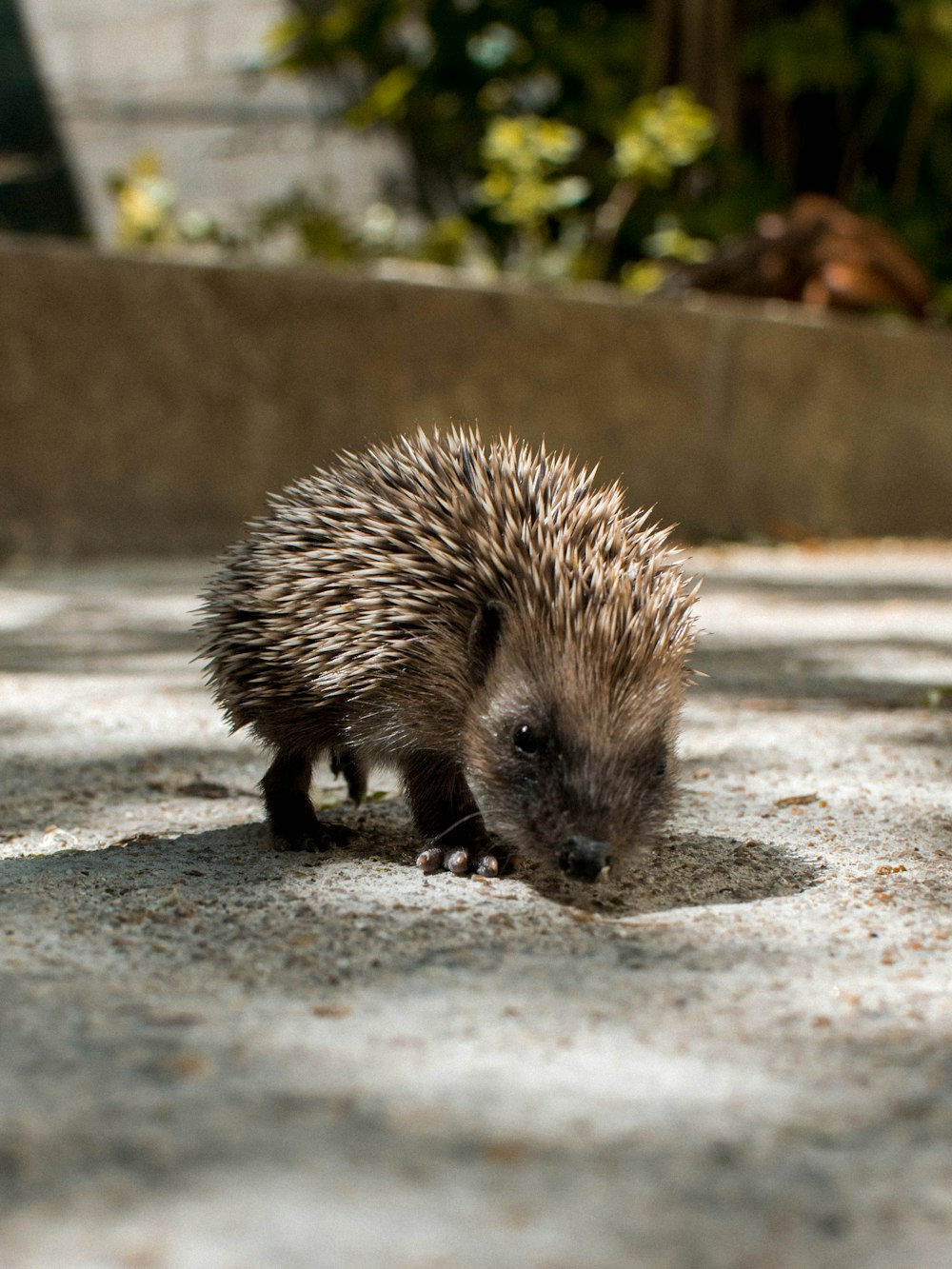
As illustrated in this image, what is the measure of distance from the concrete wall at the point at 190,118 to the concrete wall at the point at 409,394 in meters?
4.00

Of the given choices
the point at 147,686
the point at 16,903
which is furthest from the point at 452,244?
the point at 16,903

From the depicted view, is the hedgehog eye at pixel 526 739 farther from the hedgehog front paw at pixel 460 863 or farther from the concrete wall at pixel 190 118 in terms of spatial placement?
the concrete wall at pixel 190 118

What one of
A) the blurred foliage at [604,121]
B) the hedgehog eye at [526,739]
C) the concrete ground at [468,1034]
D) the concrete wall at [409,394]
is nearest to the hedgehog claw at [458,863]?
the concrete ground at [468,1034]

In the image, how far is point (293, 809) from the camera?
3318 mm

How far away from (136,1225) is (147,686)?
11.9ft

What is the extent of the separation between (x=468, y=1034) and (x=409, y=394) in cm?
744

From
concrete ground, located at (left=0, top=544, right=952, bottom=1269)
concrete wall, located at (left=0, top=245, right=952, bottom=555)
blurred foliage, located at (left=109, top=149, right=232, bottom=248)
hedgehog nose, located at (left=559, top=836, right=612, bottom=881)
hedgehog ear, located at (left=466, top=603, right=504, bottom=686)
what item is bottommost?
concrete ground, located at (left=0, top=544, right=952, bottom=1269)

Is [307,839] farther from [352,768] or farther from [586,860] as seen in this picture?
[586,860]

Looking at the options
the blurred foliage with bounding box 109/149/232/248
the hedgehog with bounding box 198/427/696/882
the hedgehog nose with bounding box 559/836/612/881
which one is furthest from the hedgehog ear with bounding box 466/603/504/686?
the blurred foliage with bounding box 109/149/232/248

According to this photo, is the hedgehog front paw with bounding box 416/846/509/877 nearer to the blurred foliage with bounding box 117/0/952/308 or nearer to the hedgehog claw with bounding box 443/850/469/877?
the hedgehog claw with bounding box 443/850/469/877

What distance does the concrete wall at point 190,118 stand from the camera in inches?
492

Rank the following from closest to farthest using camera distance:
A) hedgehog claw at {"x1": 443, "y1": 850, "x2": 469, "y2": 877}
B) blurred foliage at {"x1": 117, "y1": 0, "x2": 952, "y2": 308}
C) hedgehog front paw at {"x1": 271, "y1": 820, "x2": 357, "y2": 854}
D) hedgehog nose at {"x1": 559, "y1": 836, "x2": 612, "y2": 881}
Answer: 1. hedgehog nose at {"x1": 559, "y1": 836, "x2": 612, "y2": 881}
2. hedgehog claw at {"x1": 443, "y1": 850, "x2": 469, "y2": 877}
3. hedgehog front paw at {"x1": 271, "y1": 820, "x2": 357, "y2": 854}
4. blurred foliage at {"x1": 117, "y1": 0, "x2": 952, "y2": 308}

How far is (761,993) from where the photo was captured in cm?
227

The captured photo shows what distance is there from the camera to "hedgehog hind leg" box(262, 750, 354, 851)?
129 inches
